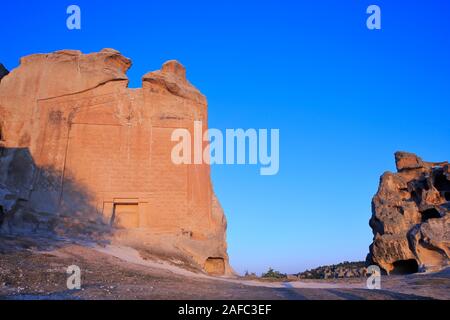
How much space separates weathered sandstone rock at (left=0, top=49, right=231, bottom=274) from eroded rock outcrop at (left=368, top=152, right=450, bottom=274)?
502 inches

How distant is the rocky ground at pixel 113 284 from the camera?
903 cm

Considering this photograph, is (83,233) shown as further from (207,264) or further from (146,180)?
(207,264)

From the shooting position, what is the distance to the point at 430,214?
3000cm

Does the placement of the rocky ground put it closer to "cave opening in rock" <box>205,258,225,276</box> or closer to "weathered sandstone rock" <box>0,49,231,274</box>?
"weathered sandstone rock" <box>0,49,231,274</box>

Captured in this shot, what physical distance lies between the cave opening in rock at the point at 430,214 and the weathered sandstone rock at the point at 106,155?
15.6 metres

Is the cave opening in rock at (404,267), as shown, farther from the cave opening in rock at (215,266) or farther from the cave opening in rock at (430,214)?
the cave opening in rock at (215,266)

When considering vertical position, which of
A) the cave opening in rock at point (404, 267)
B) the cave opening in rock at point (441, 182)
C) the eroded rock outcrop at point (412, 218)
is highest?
the cave opening in rock at point (441, 182)

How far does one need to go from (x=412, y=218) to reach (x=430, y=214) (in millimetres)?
1347

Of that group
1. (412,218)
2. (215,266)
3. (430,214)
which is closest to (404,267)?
(412,218)

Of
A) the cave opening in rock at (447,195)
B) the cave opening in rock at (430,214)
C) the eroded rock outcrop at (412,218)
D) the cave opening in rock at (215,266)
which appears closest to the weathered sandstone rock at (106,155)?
the cave opening in rock at (215,266)

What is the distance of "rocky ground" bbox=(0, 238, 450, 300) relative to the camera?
9.03 metres
